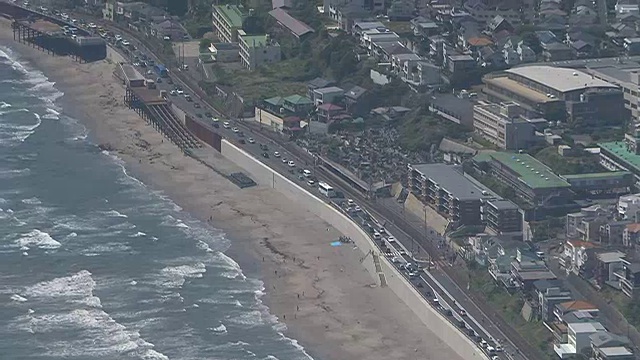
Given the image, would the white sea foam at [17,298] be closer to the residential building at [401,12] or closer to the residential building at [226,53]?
the residential building at [226,53]

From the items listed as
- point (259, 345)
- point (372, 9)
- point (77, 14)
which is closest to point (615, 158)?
point (259, 345)

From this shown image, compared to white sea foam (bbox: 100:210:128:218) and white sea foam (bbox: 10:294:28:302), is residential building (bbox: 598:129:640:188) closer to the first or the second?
white sea foam (bbox: 100:210:128:218)

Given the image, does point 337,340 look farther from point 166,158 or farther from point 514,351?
point 166,158

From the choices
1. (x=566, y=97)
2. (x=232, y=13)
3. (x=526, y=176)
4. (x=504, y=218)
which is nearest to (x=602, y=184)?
(x=526, y=176)

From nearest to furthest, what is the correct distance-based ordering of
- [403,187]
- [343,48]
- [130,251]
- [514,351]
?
[514,351] < [130,251] < [403,187] < [343,48]

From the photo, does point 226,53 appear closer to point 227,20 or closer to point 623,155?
point 227,20

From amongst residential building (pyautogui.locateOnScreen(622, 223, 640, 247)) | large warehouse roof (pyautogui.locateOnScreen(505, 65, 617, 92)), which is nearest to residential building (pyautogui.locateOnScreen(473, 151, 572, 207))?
residential building (pyautogui.locateOnScreen(622, 223, 640, 247))
